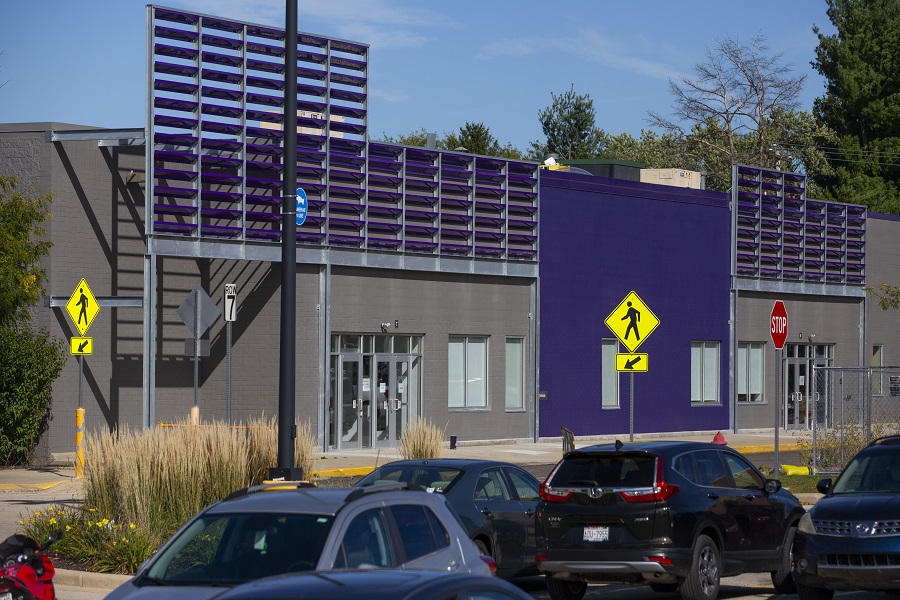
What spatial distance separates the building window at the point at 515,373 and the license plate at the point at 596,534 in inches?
941

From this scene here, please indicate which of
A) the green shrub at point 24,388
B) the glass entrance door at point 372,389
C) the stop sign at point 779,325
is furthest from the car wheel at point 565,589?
the glass entrance door at point 372,389

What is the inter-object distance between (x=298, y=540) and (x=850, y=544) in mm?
6477

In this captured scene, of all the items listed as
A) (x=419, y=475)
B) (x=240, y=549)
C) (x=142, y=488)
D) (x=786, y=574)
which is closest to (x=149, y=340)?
(x=142, y=488)

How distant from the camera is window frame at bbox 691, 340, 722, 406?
140 ft

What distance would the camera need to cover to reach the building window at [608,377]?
129ft

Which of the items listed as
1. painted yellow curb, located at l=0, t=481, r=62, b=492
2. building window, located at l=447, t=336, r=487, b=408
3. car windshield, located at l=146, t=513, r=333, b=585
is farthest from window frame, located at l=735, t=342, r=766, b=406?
car windshield, located at l=146, t=513, r=333, b=585

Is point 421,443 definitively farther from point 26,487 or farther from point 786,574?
point 786,574

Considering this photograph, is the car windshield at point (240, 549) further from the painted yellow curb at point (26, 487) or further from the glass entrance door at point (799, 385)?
the glass entrance door at point (799, 385)

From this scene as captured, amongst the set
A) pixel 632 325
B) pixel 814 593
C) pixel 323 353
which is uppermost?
pixel 632 325

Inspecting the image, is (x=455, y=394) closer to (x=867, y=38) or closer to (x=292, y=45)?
(x=292, y=45)

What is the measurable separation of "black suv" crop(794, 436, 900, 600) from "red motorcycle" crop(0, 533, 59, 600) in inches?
282

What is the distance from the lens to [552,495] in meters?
13.2

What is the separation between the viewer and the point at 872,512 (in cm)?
1241

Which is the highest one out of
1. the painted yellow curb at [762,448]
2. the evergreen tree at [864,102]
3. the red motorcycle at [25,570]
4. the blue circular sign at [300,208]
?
the evergreen tree at [864,102]
